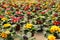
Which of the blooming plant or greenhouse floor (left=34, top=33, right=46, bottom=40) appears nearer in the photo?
the blooming plant

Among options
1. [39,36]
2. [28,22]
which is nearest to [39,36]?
[39,36]

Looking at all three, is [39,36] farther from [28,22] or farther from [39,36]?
[28,22]

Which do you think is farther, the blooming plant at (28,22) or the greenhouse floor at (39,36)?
the greenhouse floor at (39,36)

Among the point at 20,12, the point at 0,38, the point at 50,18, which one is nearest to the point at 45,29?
the point at 50,18

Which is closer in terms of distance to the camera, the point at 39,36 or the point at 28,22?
the point at 39,36

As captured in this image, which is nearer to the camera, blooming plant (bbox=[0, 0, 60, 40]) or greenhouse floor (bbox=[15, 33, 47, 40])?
blooming plant (bbox=[0, 0, 60, 40])

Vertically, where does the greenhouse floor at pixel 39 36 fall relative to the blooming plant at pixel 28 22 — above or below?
below

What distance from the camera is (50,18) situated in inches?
132

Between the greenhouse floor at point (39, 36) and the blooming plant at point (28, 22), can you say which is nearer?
the blooming plant at point (28, 22)

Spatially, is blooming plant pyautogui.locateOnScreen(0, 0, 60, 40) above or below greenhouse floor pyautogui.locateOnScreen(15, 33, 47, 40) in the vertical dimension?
above

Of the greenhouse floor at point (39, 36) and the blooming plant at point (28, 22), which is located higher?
the blooming plant at point (28, 22)

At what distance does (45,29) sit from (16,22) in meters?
0.53

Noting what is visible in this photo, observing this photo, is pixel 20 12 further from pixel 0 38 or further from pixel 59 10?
pixel 0 38

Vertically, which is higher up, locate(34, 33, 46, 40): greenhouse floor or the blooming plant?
the blooming plant
